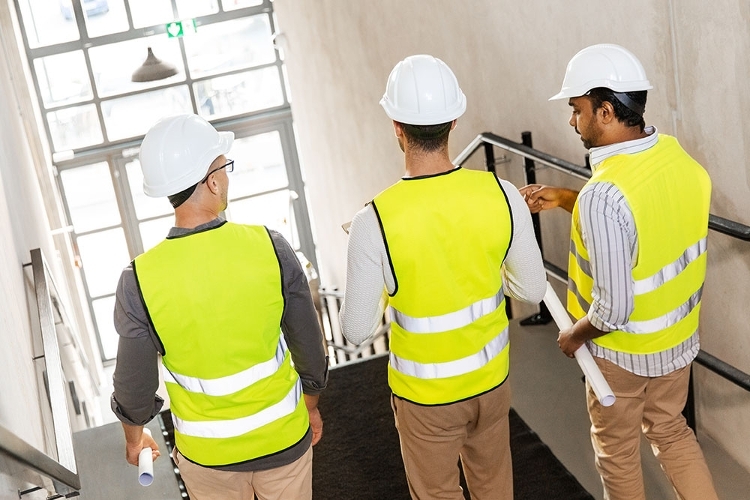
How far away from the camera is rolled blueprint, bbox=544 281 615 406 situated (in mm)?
2129

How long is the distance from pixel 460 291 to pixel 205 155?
0.70 metres

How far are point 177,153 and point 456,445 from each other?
1056 millimetres

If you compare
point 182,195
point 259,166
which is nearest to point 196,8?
point 259,166

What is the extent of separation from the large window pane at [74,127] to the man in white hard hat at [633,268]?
8.70 m

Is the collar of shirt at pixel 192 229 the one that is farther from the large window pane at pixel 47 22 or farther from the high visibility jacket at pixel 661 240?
the large window pane at pixel 47 22

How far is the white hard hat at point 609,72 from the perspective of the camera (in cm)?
216

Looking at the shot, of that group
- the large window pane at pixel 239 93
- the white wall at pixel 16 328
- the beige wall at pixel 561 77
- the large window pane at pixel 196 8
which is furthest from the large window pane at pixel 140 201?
the white wall at pixel 16 328

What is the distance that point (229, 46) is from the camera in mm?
10234

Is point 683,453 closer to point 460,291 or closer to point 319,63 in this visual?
point 460,291

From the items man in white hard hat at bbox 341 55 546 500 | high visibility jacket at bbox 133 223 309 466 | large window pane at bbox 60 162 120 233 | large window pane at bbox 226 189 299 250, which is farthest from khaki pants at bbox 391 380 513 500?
large window pane at bbox 60 162 120 233

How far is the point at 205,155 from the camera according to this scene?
1.95m

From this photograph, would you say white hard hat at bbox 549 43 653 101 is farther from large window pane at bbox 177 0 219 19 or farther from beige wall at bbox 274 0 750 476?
large window pane at bbox 177 0 219 19

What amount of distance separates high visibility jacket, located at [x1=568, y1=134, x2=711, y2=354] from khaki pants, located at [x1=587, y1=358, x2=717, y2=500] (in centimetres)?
12

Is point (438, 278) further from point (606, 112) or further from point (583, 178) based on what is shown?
point (583, 178)
